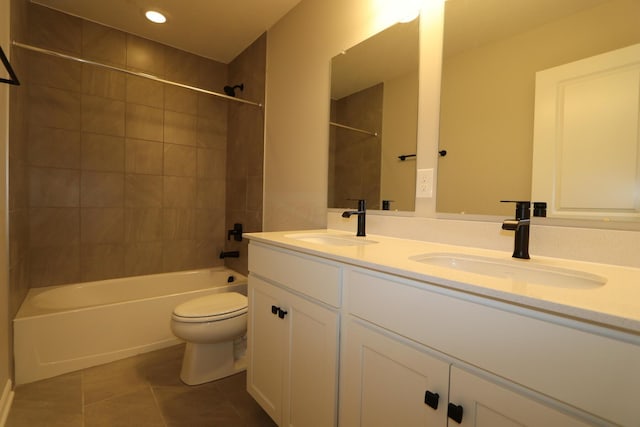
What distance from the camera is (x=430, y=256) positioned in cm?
103

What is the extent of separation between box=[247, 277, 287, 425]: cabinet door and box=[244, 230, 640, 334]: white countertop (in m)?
0.40

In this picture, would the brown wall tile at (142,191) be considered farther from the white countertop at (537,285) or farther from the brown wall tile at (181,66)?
the white countertop at (537,285)

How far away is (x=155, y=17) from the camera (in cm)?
222

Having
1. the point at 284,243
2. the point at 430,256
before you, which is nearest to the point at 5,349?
→ the point at 284,243

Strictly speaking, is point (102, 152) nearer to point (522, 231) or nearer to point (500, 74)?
point (500, 74)

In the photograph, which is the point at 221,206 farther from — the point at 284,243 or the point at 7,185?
the point at 284,243

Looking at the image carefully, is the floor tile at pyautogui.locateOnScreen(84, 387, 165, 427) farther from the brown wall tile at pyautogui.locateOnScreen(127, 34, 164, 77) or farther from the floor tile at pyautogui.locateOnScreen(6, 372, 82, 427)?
the brown wall tile at pyautogui.locateOnScreen(127, 34, 164, 77)

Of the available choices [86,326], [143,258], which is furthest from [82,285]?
[86,326]

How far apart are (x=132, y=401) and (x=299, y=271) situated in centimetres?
131

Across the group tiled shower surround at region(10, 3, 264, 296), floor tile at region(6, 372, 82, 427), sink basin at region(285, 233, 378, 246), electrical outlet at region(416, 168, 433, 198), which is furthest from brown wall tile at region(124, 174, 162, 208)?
electrical outlet at region(416, 168, 433, 198)

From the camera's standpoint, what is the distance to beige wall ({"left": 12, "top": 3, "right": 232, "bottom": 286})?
7.08ft

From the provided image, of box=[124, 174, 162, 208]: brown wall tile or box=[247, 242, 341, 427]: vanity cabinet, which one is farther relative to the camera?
box=[124, 174, 162, 208]: brown wall tile

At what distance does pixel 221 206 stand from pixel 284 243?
2055mm

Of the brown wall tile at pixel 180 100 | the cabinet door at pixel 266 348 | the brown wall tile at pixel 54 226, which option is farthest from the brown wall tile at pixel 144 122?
the cabinet door at pixel 266 348
